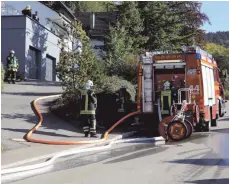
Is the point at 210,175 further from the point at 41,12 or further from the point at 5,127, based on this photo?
the point at 41,12

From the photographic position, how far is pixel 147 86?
14.9 meters

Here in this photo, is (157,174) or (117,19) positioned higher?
(117,19)

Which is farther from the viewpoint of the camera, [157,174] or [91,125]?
[91,125]

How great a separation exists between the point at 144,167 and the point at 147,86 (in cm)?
668

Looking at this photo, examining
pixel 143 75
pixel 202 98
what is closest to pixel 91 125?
pixel 143 75

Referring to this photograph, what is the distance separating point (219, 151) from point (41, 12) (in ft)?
101

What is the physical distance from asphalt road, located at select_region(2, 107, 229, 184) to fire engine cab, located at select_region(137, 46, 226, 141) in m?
2.47

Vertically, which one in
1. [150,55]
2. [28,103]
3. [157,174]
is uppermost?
[150,55]

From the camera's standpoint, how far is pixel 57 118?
15.6m

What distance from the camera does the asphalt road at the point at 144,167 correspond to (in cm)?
733

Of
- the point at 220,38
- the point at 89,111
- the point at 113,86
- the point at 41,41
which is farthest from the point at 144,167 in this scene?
the point at 220,38

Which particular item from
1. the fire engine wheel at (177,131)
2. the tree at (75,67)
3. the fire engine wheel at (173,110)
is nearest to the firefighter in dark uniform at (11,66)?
the tree at (75,67)

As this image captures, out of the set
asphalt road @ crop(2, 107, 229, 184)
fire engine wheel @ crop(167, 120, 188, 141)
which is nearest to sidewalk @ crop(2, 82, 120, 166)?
asphalt road @ crop(2, 107, 229, 184)

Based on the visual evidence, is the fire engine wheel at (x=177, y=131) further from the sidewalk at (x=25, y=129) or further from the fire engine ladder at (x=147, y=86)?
the fire engine ladder at (x=147, y=86)
